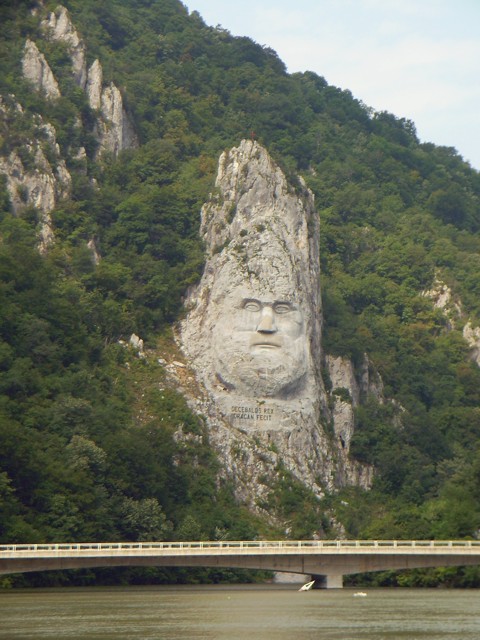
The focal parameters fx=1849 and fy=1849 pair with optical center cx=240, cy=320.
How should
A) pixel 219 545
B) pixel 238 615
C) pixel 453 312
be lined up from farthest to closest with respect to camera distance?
pixel 453 312 → pixel 219 545 → pixel 238 615

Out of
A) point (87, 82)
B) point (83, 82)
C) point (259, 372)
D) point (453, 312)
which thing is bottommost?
point (259, 372)

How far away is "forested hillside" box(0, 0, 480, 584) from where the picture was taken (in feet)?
396

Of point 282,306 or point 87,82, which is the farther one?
point 87,82

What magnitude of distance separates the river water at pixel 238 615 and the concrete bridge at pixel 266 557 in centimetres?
159

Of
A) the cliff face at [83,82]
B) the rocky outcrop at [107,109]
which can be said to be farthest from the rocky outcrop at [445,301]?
the rocky outcrop at [107,109]

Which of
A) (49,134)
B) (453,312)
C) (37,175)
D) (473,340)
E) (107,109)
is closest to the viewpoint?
(37,175)

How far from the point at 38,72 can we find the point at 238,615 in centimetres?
8484

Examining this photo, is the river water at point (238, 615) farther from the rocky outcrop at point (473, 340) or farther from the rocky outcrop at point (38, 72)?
the rocky outcrop at point (38, 72)

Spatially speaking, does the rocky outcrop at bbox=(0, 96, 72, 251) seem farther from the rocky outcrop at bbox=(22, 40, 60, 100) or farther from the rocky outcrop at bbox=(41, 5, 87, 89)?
the rocky outcrop at bbox=(41, 5, 87, 89)

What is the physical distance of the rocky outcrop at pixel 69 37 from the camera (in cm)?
16162

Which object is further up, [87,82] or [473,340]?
[87,82]

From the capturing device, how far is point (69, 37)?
16400 centimetres

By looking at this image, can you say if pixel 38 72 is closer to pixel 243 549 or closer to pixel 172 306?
pixel 172 306

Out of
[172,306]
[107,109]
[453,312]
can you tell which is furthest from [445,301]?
[107,109]
